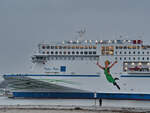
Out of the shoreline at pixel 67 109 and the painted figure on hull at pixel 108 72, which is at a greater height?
the painted figure on hull at pixel 108 72

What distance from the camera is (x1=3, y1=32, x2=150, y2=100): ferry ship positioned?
85.4 ft

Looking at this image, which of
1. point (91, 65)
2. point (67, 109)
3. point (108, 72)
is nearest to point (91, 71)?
point (91, 65)

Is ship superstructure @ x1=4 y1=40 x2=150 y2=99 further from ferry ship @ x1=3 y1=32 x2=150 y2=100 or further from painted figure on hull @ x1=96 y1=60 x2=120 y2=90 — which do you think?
painted figure on hull @ x1=96 y1=60 x2=120 y2=90

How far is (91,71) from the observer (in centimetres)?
2619

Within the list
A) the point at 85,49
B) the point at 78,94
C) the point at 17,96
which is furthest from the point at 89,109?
the point at 17,96

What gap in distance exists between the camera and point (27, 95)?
2683 cm

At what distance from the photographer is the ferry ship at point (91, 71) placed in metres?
26.0

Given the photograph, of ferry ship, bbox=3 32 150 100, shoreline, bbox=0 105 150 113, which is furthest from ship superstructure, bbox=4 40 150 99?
shoreline, bbox=0 105 150 113

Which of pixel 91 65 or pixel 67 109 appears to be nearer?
pixel 67 109

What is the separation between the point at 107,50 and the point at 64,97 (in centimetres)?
627

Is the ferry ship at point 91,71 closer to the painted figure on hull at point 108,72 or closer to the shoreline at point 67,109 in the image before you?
the painted figure on hull at point 108,72

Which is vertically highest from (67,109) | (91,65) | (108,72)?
(91,65)

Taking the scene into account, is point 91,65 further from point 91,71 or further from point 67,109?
point 67,109

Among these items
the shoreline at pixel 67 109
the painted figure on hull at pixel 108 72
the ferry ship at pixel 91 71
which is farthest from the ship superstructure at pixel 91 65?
the shoreline at pixel 67 109
